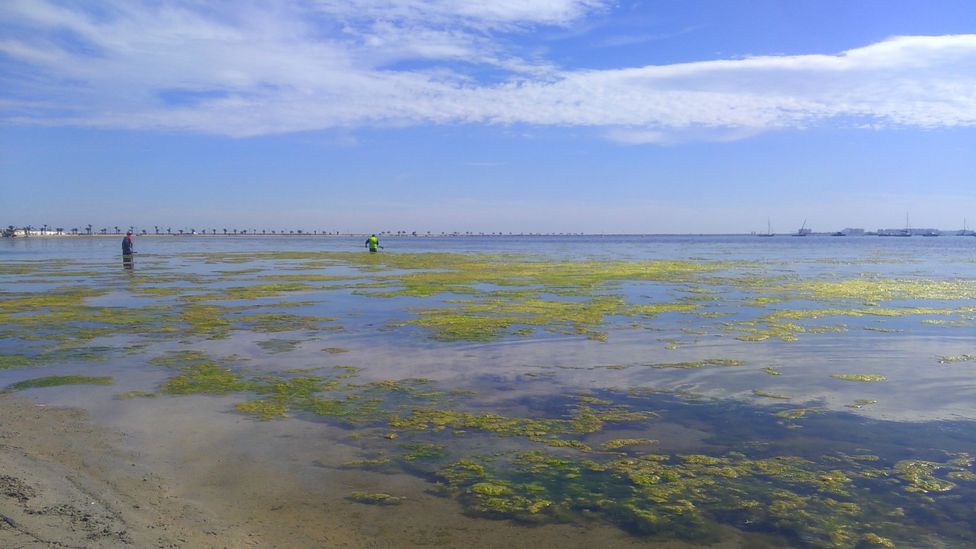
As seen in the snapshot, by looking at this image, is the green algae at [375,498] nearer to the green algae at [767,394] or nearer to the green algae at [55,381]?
the green algae at [767,394]

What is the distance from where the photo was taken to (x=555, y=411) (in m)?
9.27

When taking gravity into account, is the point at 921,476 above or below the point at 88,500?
below

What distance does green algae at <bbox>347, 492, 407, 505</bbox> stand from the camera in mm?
6313

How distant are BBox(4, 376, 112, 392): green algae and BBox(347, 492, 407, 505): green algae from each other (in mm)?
6298

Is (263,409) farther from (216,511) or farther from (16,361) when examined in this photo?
(16,361)

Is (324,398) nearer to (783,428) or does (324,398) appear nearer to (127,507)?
(127,507)

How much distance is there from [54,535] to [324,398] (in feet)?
15.7

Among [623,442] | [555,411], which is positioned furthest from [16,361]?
[623,442]

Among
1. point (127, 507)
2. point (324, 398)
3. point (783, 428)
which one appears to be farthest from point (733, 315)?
point (127, 507)

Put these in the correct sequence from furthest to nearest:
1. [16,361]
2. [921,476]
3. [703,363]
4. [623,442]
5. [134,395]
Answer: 1. [16,361]
2. [703,363]
3. [134,395]
4. [623,442]
5. [921,476]

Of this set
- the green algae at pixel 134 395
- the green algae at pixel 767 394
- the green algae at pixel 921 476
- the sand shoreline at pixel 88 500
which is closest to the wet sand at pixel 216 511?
the sand shoreline at pixel 88 500

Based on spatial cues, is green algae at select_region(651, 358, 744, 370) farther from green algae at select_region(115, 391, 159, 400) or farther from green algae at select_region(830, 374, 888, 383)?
green algae at select_region(115, 391, 159, 400)

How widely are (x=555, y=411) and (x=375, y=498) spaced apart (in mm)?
3465

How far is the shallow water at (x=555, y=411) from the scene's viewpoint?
244 inches
